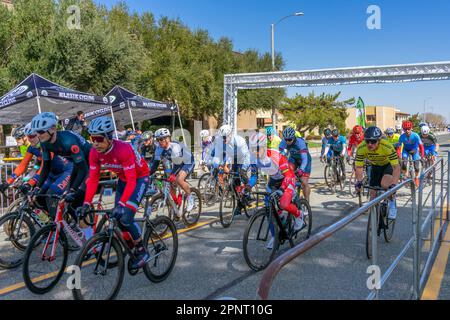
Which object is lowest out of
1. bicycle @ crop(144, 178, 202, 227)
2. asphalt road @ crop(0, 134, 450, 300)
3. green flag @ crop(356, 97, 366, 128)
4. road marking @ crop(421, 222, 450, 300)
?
road marking @ crop(421, 222, 450, 300)

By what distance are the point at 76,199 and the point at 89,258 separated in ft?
5.27

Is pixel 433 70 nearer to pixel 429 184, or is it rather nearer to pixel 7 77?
pixel 429 184

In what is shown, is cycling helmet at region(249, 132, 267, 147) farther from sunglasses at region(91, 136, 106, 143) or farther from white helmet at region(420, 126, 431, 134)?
white helmet at region(420, 126, 431, 134)

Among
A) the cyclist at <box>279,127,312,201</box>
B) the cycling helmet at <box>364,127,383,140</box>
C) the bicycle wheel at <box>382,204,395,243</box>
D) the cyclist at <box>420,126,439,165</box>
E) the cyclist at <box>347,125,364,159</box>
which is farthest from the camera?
the cyclist at <box>420,126,439,165</box>

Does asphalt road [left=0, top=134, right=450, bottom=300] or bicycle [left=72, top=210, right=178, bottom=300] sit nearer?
asphalt road [left=0, top=134, right=450, bottom=300]

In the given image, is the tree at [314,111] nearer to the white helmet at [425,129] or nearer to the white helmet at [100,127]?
the white helmet at [425,129]

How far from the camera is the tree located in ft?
177

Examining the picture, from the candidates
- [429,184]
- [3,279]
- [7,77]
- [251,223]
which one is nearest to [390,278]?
[251,223]

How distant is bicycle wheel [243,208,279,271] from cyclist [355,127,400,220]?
1741 mm

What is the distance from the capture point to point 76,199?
540cm

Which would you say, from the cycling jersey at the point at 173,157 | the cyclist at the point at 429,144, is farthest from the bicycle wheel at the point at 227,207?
the cyclist at the point at 429,144

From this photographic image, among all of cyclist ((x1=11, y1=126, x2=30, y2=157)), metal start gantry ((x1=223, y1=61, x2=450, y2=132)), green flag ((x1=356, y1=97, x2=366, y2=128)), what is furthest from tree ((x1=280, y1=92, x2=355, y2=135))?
cyclist ((x1=11, y1=126, x2=30, y2=157))

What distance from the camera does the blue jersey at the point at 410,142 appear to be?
1188cm

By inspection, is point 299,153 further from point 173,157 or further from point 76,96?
point 76,96
